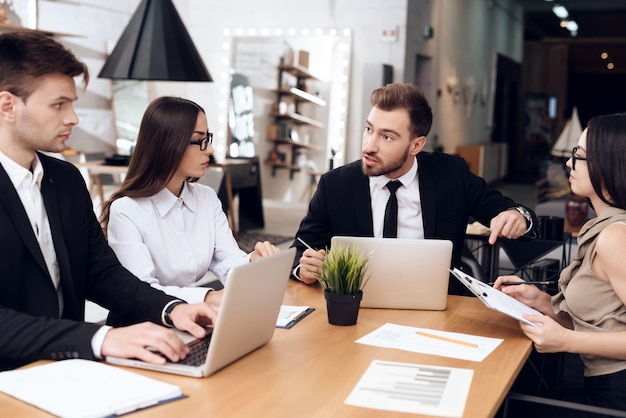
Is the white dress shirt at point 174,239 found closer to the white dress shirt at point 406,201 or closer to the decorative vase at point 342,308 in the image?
the decorative vase at point 342,308

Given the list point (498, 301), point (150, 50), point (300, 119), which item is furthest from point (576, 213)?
point (300, 119)

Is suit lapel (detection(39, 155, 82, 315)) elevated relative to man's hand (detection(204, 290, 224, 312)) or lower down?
elevated

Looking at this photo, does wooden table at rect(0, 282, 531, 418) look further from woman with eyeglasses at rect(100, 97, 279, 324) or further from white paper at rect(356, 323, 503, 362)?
woman with eyeglasses at rect(100, 97, 279, 324)

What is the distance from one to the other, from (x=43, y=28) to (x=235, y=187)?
253cm

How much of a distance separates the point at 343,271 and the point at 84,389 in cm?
81

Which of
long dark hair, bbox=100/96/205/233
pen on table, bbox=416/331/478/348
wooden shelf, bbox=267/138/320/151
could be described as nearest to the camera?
pen on table, bbox=416/331/478/348

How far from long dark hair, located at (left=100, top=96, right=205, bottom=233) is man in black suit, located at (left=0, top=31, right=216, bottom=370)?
1.03 feet

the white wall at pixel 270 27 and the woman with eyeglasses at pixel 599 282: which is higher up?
the white wall at pixel 270 27

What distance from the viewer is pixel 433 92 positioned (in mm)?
11195

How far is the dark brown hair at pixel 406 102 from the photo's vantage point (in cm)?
285

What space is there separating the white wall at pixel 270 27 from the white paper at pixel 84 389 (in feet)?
22.2

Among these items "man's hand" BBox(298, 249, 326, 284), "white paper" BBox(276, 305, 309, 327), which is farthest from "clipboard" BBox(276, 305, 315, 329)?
"man's hand" BBox(298, 249, 326, 284)

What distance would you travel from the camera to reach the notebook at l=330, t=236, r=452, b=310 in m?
2.23

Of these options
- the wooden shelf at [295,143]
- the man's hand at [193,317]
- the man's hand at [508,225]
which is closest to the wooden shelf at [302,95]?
the wooden shelf at [295,143]
